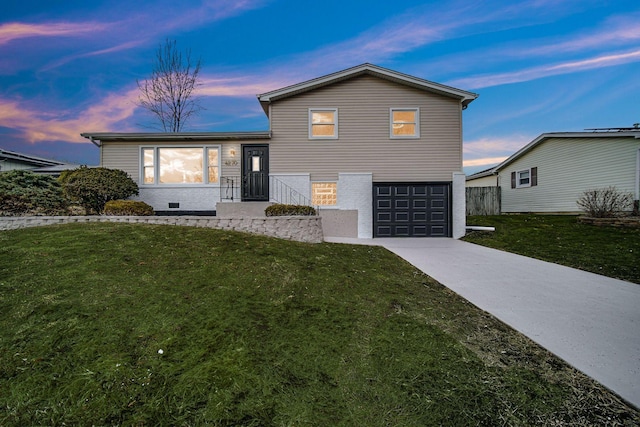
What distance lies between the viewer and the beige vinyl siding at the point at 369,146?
40.9ft

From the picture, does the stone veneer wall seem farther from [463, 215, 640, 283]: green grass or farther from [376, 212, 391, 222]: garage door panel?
[463, 215, 640, 283]: green grass

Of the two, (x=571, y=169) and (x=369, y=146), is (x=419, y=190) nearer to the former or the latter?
(x=369, y=146)

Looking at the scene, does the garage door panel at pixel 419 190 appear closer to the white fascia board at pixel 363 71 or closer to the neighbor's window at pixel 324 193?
the neighbor's window at pixel 324 193

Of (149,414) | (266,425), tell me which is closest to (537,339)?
(266,425)

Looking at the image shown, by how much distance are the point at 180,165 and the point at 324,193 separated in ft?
21.4

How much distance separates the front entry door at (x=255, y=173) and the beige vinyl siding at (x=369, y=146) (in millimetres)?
542

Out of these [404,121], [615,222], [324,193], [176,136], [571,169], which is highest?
[404,121]

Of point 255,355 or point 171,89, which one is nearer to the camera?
point 255,355

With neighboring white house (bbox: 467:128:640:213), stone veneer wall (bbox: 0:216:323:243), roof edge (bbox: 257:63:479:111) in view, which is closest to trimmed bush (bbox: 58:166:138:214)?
stone veneer wall (bbox: 0:216:323:243)

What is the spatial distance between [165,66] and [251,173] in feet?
50.0

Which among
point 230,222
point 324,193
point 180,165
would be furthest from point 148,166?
point 324,193

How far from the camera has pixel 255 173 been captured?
12.5m

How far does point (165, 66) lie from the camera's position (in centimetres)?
2120

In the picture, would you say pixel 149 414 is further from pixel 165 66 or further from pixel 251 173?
pixel 165 66
